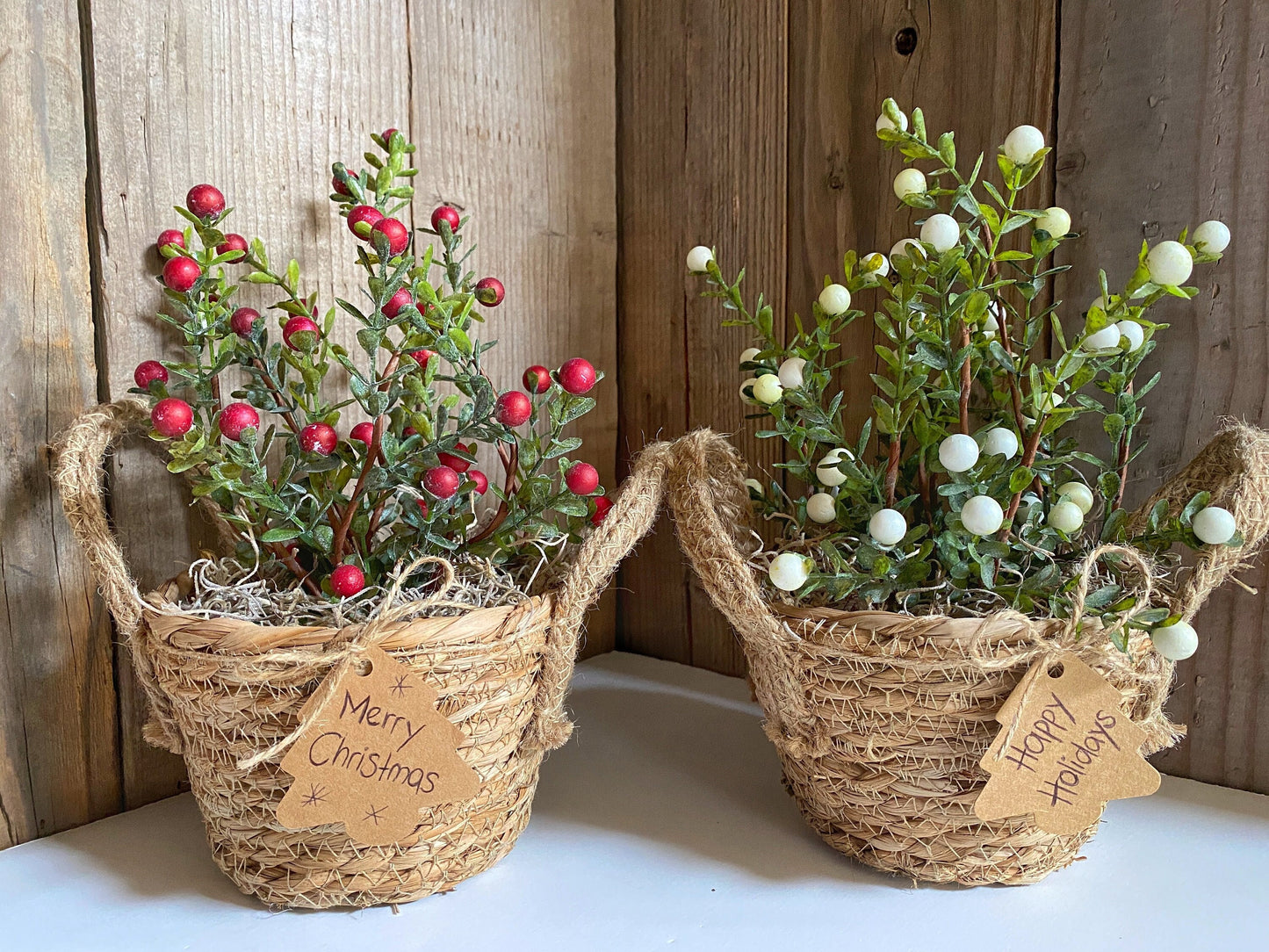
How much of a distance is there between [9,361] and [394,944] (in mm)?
495

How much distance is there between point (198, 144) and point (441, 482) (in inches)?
14.7

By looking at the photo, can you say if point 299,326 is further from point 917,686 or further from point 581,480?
point 917,686

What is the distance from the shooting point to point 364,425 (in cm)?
74

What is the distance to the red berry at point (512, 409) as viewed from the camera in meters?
0.63

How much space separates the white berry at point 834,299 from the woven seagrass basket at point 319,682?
16 centimetres

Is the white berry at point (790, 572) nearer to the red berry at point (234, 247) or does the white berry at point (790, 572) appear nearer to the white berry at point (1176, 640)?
the white berry at point (1176, 640)

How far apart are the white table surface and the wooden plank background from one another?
3.4 inches

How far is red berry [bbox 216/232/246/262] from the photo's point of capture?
707mm

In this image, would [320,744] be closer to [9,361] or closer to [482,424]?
[482,424]

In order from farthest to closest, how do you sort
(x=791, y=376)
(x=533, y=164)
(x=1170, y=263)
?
(x=533, y=164) → (x=791, y=376) → (x=1170, y=263)

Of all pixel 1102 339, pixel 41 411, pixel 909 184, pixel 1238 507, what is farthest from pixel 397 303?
pixel 1238 507

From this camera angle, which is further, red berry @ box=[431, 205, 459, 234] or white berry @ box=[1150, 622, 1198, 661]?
red berry @ box=[431, 205, 459, 234]

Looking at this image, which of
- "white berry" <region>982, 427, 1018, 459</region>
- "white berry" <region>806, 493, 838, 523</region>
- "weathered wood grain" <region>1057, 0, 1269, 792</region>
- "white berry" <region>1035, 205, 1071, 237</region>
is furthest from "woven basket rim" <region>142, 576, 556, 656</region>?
"weathered wood grain" <region>1057, 0, 1269, 792</region>

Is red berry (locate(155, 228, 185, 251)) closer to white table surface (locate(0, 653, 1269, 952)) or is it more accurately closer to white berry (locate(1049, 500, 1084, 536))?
white table surface (locate(0, 653, 1269, 952))
